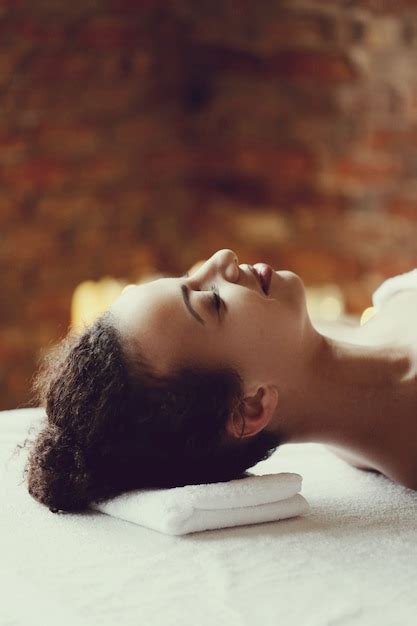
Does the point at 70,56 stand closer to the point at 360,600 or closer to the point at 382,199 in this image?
the point at 382,199

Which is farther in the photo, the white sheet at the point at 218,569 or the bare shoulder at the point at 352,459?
the bare shoulder at the point at 352,459

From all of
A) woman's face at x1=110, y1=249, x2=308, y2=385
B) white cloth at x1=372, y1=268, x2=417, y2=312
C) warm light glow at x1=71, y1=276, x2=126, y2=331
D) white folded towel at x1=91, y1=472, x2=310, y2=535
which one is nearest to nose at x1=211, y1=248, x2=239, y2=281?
woman's face at x1=110, y1=249, x2=308, y2=385

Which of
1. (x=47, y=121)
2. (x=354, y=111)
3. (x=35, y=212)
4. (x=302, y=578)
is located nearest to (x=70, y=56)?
(x=47, y=121)

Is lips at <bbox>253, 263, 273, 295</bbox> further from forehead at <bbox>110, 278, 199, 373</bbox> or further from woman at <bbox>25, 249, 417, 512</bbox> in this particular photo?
forehead at <bbox>110, 278, 199, 373</bbox>

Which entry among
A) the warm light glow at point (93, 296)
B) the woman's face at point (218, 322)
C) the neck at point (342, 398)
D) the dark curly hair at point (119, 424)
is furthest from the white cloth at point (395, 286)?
the warm light glow at point (93, 296)

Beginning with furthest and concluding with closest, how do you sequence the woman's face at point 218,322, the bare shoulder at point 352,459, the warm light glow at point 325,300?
the warm light glow at point 325,300, the bare shoulder at point 352,459, the woman's face at point 218,322

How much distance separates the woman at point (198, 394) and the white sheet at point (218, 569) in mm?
92

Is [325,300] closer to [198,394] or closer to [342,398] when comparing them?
[342,398]

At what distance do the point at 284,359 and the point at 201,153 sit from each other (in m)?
2.35

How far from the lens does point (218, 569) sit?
4.04 ft

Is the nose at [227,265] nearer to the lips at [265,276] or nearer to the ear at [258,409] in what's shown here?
the lips at [265,276]

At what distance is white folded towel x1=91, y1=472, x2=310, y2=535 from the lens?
1.34m

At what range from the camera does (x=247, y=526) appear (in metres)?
1.40

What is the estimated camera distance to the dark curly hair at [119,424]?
140 centimetres
